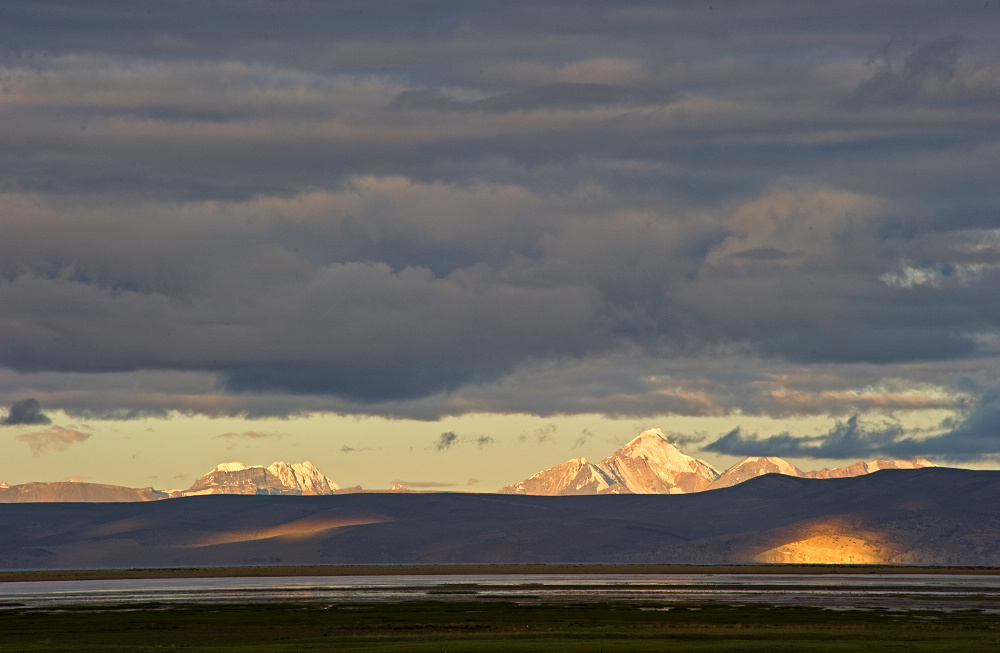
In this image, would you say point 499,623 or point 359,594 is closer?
point 499,623

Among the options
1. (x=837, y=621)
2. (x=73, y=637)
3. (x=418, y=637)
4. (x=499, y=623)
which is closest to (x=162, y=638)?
(x=73, y=637)

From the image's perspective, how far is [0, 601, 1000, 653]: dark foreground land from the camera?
105 meters

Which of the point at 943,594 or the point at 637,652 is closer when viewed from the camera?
the point at 637,652

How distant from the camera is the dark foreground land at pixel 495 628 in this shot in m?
105

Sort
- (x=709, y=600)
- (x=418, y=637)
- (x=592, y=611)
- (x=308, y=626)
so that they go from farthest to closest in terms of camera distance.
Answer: (x=709, y=600) → (x=592, y=611) → (x=308, y=626) → (x=418, y=637)

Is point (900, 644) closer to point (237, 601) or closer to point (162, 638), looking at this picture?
point (162, 638)

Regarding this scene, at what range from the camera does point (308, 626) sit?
420ft

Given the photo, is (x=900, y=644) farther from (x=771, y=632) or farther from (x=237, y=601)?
(x=237, y=601)

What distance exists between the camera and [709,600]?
166 m

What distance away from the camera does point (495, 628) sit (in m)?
123

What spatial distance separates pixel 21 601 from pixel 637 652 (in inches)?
4483

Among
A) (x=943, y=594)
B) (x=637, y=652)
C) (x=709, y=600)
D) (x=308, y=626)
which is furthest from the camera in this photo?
(x=943, y=594)

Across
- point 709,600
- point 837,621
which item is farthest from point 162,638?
point 709,600

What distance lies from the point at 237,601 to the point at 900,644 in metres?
93.5
